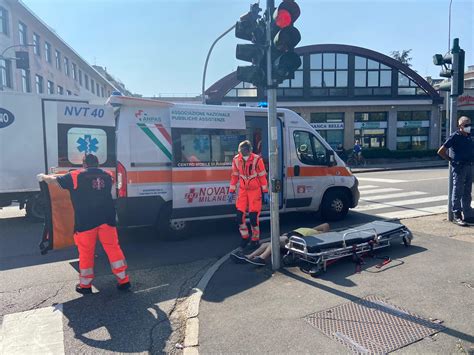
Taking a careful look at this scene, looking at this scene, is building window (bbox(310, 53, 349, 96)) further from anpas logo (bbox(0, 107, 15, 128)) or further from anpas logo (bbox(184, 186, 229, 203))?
anpas logo (bbox(184, 186, 229, 203))

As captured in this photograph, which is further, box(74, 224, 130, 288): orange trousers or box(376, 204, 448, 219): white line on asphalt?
box(376, 204, 448, 219): white line on asphalt

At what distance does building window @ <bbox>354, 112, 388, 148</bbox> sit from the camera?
3190 centimetres

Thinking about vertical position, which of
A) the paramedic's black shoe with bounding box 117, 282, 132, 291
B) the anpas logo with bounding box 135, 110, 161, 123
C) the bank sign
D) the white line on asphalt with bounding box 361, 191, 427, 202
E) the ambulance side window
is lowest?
the paramedic's black shoe with bounding box 117, 282, 132, 291

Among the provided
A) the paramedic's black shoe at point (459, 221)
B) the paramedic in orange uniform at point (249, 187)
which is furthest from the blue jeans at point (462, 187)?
the paramedic in orange uniform at point (249, 187)

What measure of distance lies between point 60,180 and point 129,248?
2.41 meters

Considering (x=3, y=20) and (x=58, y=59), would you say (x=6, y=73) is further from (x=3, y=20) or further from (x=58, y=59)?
(x=58, y=59)

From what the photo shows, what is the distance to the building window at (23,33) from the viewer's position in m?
27.9

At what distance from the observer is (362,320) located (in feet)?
11.3

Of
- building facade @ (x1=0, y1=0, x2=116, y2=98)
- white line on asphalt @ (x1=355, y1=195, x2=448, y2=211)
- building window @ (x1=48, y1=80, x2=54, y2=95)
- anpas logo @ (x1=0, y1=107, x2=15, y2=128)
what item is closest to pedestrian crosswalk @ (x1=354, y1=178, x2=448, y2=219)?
white line on asphalt @ (x1=355, y1=195, x2=448, y2=211)

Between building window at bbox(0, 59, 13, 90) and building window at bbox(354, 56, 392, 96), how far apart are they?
1051 inches

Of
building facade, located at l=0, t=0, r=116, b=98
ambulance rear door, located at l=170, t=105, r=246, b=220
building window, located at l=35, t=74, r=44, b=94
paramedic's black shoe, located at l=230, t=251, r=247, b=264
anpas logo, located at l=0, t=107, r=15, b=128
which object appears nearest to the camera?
paramedic's black shoe, located at l=230, t=251, r=247, b=264

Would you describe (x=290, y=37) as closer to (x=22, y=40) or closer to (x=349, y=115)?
(x=349, y=115)

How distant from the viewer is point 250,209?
615cm

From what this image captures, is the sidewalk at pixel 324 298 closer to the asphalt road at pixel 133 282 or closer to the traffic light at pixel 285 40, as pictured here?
the asphalt road at pixel 133 282
